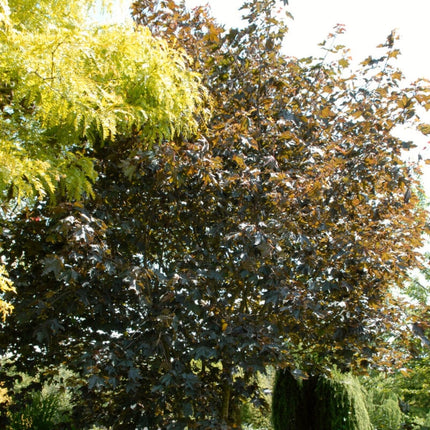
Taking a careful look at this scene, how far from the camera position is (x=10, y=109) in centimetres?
252

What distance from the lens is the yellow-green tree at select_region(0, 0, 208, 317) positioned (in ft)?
6.63

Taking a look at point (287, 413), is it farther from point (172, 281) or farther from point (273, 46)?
point (273, 46)

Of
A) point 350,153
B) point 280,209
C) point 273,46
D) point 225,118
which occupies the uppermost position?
point 273,46

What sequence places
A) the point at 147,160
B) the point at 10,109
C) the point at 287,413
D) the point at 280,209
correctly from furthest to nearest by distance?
the point at 287,413 → the point at 280,209 → the point at 147,160 → the point at 10,109

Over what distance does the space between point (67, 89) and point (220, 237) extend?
1619 millimetres

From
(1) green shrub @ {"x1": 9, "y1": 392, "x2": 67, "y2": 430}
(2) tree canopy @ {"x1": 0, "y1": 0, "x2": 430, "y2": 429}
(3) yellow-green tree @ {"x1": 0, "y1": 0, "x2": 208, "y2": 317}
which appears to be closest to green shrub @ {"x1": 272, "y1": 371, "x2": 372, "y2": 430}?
(2) tree canopy @ {"x1": 0, "y1": 0, "x2": 430, "y2": 429}

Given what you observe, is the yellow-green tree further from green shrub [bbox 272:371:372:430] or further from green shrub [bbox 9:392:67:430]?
green shrub [bbox 272:371:372:430]

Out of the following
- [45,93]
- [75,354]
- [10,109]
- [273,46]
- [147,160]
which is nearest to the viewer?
[45,93]

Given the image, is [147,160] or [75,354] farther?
[75,354]

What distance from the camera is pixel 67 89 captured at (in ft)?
6.79

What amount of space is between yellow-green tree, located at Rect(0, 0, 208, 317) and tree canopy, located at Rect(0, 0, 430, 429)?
52 mm

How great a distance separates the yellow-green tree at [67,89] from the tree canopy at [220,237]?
0.05 meters

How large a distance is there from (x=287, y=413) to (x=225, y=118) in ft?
9.90

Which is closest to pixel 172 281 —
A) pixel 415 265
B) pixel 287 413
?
pixel 415 265
